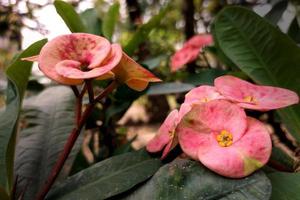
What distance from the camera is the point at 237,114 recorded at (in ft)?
2.07

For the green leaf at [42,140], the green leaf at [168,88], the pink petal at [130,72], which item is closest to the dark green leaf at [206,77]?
the green leaf at [168,88]

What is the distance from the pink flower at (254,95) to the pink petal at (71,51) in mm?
214

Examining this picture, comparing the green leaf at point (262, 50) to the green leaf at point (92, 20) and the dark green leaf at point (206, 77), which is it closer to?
the dark green leaf at point (206, 77)

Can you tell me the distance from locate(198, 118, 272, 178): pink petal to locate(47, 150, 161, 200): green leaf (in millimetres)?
145

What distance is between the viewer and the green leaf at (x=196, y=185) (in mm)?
573

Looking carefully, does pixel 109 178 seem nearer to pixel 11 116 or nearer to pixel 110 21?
pixel 11 116

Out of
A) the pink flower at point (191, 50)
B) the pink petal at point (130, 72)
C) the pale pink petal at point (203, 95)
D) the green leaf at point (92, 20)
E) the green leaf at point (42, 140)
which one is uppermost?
the pink petal at point (130, 72)

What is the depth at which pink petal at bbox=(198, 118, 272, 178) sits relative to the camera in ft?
1.90

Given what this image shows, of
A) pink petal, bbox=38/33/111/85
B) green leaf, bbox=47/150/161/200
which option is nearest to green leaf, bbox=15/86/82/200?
green leaf, bbox=47/150/161/200

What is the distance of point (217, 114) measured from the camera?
641 mm

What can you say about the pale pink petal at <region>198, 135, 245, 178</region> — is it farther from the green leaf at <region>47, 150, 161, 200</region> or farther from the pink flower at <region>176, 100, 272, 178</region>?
the green leaf at <region>47, 150, 161, 200</region>

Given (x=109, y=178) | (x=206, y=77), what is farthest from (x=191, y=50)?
(x=109, y=178)

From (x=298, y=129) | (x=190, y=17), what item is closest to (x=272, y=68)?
(x=298, y=129)

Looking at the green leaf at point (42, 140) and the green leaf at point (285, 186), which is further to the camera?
the green leaf at point (42, 140)
